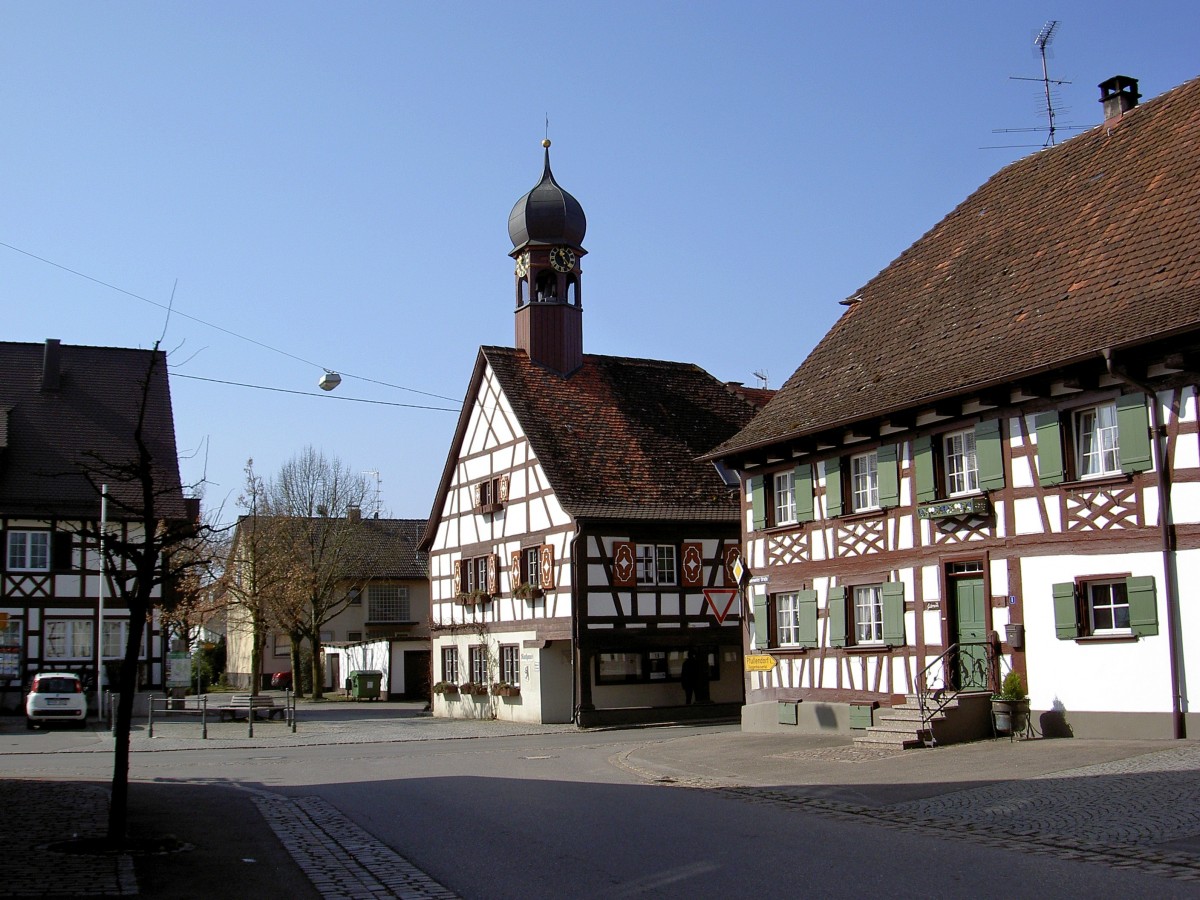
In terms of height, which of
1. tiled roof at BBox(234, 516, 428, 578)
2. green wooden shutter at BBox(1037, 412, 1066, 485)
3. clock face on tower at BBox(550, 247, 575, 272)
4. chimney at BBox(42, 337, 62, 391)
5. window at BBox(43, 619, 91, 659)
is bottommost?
window at BBox(43, 619, 91, 659)

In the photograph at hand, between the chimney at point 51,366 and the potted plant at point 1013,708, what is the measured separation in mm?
36781

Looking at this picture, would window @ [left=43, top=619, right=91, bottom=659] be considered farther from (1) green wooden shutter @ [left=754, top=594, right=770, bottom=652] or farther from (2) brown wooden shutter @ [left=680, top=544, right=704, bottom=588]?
Result: (1) green wooden shutter @ [left=754, top=594, right=770, bottom=652]

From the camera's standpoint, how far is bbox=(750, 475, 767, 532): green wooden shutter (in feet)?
92.6

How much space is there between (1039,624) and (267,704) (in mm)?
26623

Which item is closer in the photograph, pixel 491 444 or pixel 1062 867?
pixel 1062 867

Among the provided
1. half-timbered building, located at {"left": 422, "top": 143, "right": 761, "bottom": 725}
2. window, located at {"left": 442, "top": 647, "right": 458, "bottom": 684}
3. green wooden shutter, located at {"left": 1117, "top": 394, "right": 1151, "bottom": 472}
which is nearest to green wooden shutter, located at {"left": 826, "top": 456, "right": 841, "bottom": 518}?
half-timbered building, located at {"left": 422, "top": 143, "right": 761, "bottom": 725}

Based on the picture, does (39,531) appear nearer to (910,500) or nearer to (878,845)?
(910,500)

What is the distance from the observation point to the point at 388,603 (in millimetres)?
65000

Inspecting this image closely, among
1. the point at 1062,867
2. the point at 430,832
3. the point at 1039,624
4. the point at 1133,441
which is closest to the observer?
the point at 1062,867

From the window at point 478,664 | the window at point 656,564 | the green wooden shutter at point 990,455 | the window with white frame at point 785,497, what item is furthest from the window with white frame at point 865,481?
the window at point 478,664

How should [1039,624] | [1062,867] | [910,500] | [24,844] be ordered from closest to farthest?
[1062,867], [24,844], [1039,624], [910,500]

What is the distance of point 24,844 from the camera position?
11.4m

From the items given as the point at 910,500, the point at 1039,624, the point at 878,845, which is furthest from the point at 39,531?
the point at 878,845

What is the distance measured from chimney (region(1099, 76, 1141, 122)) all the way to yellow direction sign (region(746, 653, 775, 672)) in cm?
1251
